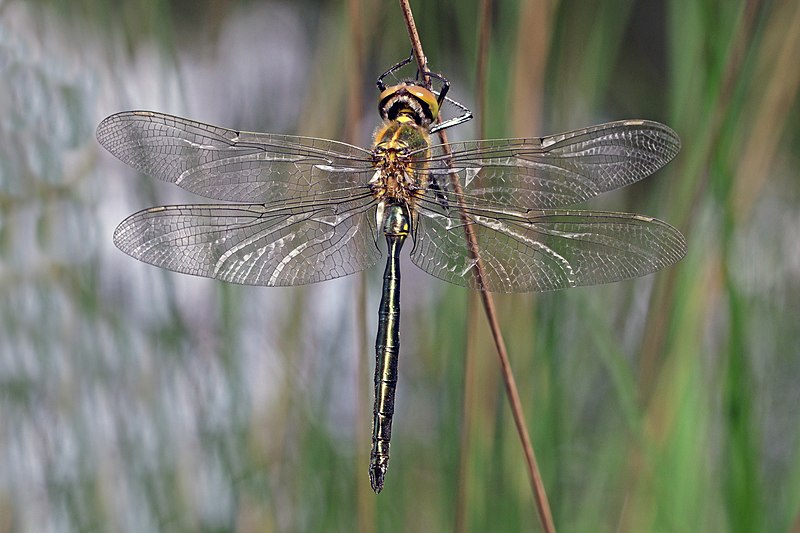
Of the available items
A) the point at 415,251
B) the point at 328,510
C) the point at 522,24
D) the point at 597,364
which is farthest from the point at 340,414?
the point at 522,24

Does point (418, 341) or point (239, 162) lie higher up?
point (239, 162)

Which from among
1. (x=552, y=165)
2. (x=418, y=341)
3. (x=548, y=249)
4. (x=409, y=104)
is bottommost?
(x=418, y=341)

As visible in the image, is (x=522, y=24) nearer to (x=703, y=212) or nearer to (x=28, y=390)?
(x=703, y=212)

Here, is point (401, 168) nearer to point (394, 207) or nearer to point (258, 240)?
point (394, 207)

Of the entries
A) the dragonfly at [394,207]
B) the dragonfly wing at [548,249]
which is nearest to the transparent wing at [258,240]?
the dragonfly at [394,207]

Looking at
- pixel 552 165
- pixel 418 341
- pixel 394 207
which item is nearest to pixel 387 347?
pixel 394 207

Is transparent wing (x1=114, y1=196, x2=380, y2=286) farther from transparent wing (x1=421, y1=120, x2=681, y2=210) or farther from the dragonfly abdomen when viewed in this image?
transparent wing (x1=421, y1=120, x2=681, y2=210)

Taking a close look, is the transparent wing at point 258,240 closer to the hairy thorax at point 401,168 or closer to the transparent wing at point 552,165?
the hairy thorax at point 401,168
